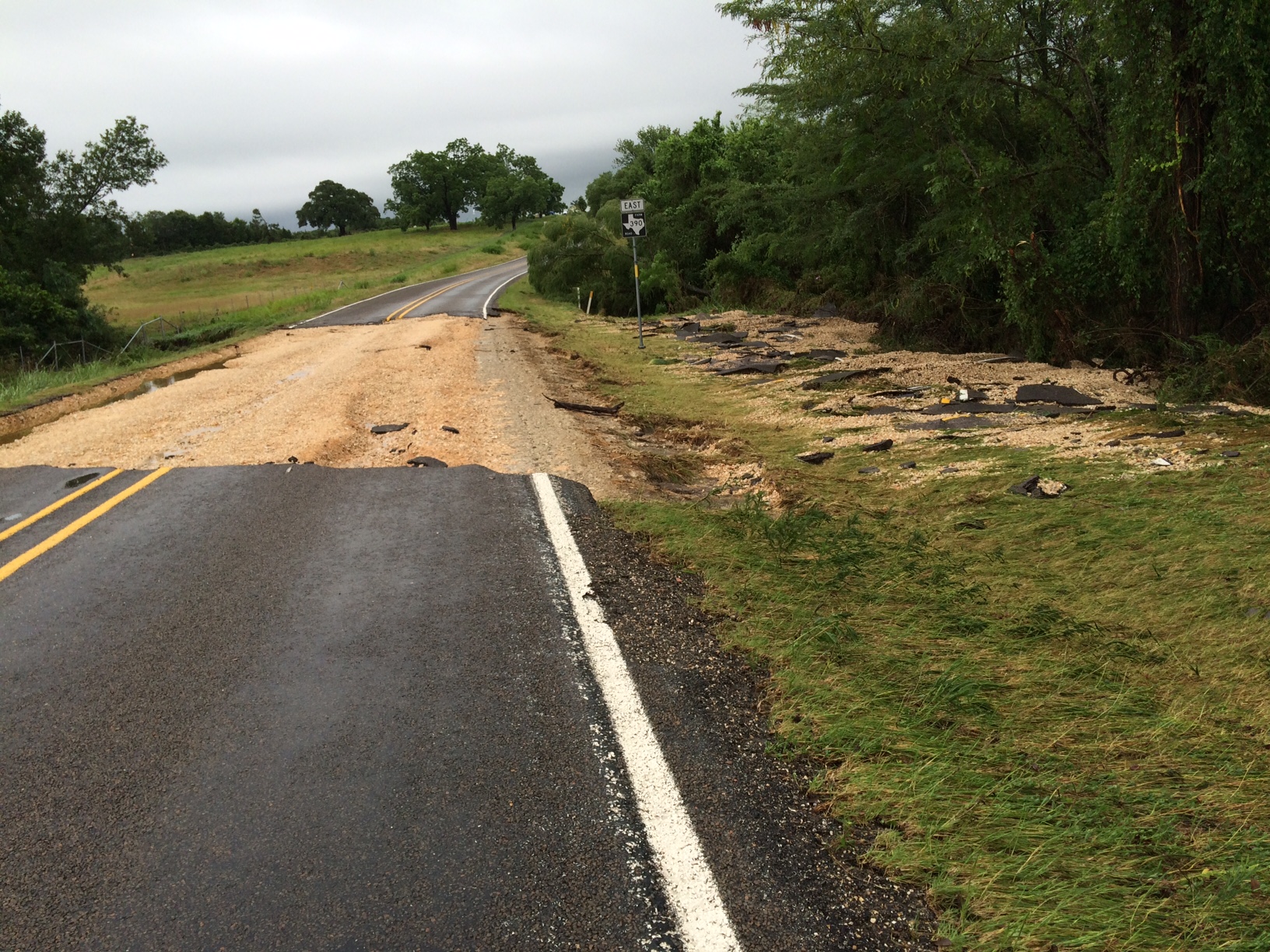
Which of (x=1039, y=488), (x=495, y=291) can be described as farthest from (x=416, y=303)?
(x=1039, y=488)

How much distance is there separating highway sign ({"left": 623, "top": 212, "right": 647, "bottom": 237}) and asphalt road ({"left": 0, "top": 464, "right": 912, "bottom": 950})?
12.6 meters

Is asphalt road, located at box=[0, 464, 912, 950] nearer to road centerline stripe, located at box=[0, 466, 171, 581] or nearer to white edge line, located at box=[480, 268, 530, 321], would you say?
road centerline stripe, located at box=[0, 466, 171, 581]

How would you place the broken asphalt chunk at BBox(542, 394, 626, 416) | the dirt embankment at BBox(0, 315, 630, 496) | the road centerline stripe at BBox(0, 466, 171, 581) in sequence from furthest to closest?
the broken asphalt chunk at BBox(542, 394, 626, 416), the dirt embankment at BBox(0, 315, 630, 496), the road centerline stripe at BBox(0, 466, 171, 581)

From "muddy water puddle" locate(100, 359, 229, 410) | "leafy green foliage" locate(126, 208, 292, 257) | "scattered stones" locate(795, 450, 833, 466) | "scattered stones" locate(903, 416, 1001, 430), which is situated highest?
"leafy green foliage" locate(126, 208, 292, 257)

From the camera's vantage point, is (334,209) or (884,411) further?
(334,209)

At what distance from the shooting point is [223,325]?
30.1 m

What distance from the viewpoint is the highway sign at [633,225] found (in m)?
17.6

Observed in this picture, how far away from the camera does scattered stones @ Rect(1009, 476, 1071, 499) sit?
659cm

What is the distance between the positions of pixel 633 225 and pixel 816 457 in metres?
10.5

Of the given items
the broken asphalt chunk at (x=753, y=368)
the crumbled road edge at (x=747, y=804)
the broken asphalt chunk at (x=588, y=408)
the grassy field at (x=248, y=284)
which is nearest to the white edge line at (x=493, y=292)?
the grassy field at (x=248, y=284)

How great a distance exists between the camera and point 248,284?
218 ft

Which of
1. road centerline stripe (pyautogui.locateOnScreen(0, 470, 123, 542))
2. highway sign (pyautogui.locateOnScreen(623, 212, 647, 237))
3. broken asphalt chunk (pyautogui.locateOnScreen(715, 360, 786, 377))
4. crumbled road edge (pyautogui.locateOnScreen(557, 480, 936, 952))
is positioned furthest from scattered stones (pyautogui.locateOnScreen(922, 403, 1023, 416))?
highway sign (pyautogui.locateOnScreen(623, 212, 647, 237))

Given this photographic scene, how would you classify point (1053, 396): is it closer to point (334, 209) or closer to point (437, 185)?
point (437, 185)

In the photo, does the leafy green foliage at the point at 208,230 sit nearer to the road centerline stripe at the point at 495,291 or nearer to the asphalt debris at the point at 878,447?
the road centerline stripe at the point at 495,291
